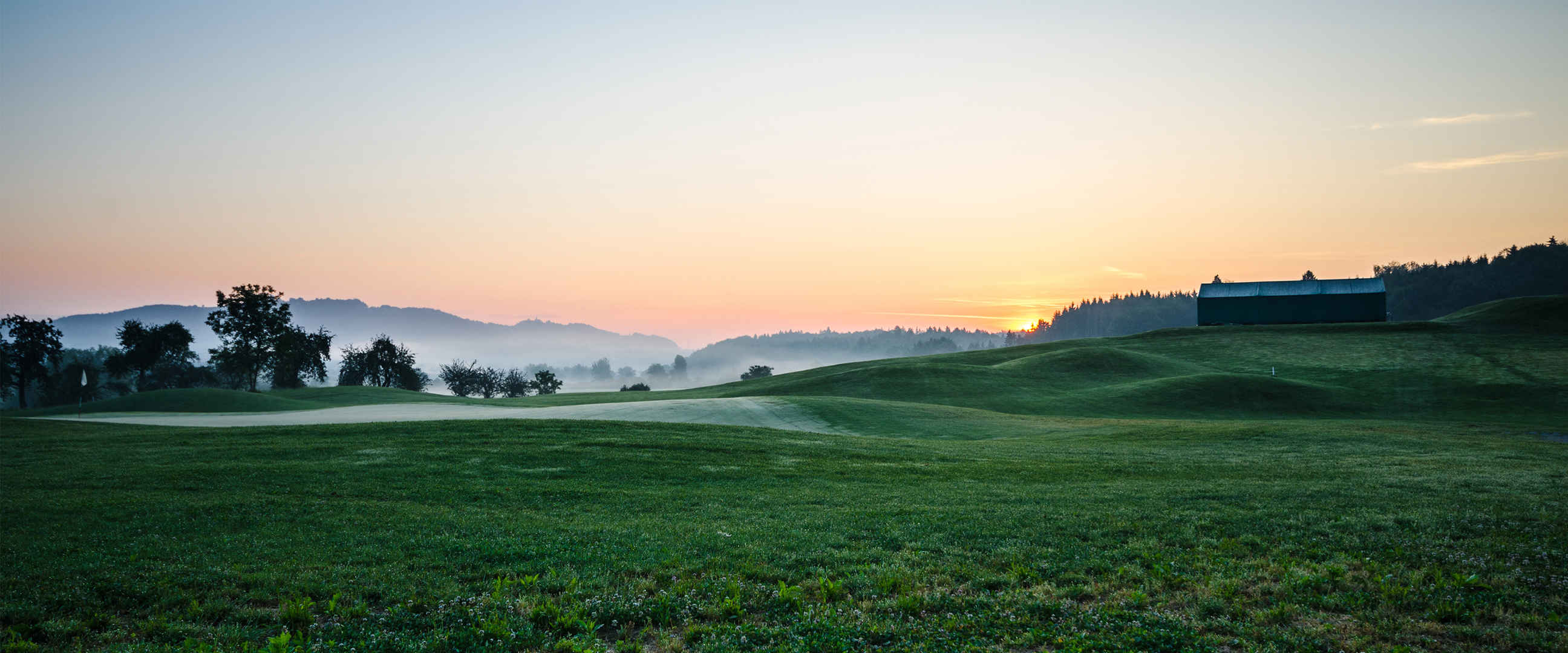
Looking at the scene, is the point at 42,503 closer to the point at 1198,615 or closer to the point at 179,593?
the point at 179,593

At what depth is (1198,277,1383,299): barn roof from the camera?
97.1 m

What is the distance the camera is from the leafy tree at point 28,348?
252 feet

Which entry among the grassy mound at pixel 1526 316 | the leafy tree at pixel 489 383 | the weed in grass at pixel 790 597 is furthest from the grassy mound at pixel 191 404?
the grassy mound at pixel 1526 316

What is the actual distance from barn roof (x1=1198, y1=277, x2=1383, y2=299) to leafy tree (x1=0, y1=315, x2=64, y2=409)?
485 ft

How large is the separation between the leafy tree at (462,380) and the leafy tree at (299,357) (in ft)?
53.5

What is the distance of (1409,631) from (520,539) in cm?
1368

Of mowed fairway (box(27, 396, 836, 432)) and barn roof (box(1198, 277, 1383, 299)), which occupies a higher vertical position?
barn roof (box(1198, 277, 1383, 299))

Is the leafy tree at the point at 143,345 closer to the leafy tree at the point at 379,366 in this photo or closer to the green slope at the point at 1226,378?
the leafy tree at the point at 379,366

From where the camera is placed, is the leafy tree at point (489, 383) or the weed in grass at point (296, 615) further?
the leafy tree at point (489, 383)

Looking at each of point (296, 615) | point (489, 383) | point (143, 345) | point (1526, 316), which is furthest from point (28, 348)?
point (1526, 316)

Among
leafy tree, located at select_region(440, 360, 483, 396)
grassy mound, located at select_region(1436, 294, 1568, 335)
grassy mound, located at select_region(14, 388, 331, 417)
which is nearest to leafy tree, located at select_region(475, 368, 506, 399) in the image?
leafy tree, located at select_region(440, 360, 483, 396)

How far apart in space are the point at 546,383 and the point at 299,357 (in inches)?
1331

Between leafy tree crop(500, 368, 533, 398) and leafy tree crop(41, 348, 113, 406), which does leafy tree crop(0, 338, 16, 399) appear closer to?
leafy tree crop(41, 348, 113, 406)

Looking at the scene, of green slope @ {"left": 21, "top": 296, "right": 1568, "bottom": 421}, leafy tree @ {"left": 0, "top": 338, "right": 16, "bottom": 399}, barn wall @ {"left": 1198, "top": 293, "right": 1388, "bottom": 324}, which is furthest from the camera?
barn wall @ {"left": 1198, "top": 293, "right": 1388, "bottom": 324}
